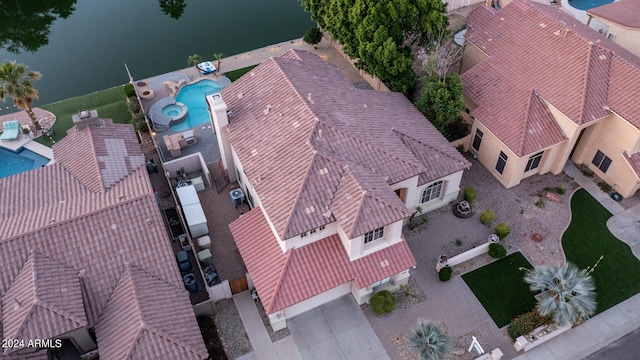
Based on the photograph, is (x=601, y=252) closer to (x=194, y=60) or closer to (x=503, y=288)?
(x=503, y=288)

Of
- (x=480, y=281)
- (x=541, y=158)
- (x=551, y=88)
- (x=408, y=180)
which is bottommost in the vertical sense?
(x=480, y=281)

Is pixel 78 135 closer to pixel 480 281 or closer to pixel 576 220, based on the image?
pixel 480 281

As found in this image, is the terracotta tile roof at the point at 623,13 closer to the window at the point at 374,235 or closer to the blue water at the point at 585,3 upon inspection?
the blue water at the point at 585,3

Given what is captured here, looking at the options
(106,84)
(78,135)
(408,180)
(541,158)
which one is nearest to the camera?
(408,180)

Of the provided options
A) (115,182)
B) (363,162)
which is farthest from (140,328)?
(363,162)

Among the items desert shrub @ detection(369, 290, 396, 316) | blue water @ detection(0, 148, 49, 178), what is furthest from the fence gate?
blue water @ detection(0, 148, 49, 178)

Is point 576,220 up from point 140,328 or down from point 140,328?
down
